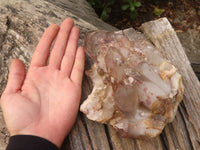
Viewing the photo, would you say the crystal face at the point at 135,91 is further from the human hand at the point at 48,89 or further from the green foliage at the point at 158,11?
the green foliage at the point at 158,11

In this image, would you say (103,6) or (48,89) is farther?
(103,6)

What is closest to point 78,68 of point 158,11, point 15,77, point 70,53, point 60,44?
point 70,53

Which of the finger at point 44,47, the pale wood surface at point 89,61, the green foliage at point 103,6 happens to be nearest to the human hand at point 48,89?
the finger at point 44,47

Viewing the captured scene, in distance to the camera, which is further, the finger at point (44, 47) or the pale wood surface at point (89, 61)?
the finger at point (44, 47)

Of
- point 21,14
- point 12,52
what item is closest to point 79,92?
point 12,52

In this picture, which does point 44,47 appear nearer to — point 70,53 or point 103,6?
point 70,53

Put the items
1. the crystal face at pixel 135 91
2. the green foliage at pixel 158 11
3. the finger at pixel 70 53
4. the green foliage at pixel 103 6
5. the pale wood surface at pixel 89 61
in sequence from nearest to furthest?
the crystal face at pixel 135 91 < the pale wood surface at pixel 89 61 < the finger at pixel 70 53 < the green foliage at pixel 103 6 < the green foliage at pixel 158 11
